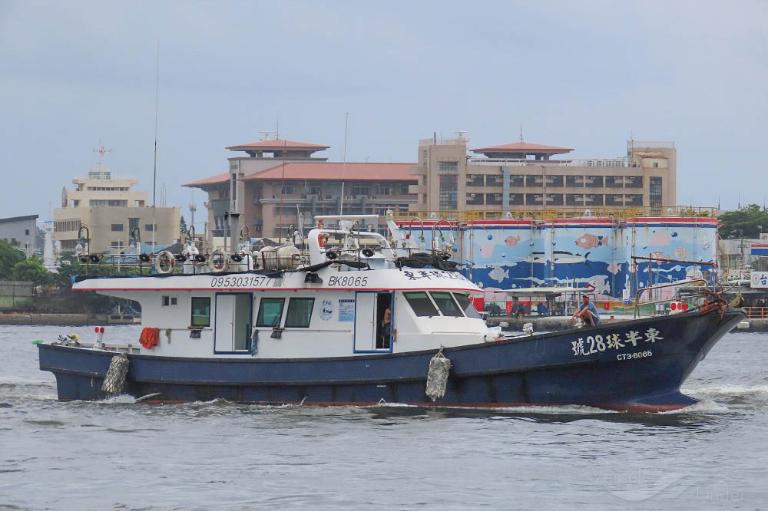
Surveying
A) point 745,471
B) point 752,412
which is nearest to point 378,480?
point 745,471

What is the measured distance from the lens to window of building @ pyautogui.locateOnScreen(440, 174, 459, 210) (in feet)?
427

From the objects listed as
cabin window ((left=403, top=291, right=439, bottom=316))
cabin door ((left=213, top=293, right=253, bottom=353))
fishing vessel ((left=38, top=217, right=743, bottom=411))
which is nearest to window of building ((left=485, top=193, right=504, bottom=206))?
fishing vessel ((left=38, top=217, right=743, bottom=411))

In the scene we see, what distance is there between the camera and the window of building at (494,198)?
131000 mm

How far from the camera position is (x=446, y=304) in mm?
27781

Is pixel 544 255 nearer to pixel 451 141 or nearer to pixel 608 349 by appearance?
pixel 451 141

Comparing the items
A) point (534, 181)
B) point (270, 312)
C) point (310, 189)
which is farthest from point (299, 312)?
point (310, 189)

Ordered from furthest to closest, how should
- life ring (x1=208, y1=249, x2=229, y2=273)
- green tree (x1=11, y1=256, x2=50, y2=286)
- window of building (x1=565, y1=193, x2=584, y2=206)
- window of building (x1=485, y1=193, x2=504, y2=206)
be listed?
window of building (x1=565, y1=193, x2=584, y2=206)
window of building (x1=485, y1=193, x2=504, y2=206)
green tree (x1=11, y1=256, x2=50, y2=286)
life ring (x1=208, y1=249, x2=229, y2=273)

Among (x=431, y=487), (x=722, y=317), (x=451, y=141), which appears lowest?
(x=431, y=487)

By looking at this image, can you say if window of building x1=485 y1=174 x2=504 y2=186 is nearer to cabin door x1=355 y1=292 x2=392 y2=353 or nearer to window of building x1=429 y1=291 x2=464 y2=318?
window of building x1=429 y1=291 x2=464 y2=318

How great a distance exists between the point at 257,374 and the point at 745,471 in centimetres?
975

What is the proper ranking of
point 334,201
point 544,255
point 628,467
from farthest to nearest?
point 334,201, point 544,255, point 628,467

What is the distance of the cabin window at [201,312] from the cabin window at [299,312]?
171cm

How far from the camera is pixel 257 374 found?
2788cm

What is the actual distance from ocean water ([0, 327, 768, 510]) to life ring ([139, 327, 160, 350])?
113 cm
